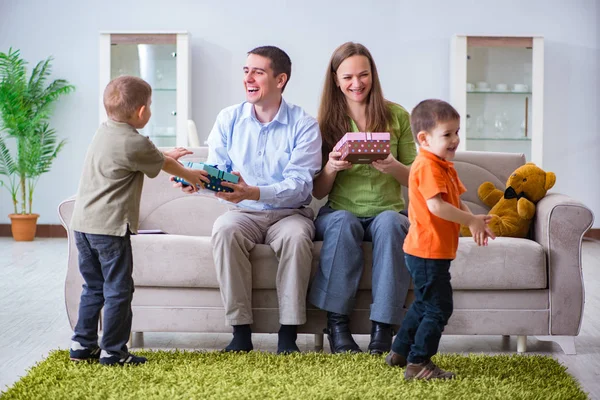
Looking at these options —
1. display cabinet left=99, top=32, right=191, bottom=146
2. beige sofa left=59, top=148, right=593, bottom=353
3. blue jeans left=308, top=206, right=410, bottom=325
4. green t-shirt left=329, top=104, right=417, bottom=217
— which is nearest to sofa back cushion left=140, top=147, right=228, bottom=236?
beige sofa left=59, top=148, right=593, bottom=353

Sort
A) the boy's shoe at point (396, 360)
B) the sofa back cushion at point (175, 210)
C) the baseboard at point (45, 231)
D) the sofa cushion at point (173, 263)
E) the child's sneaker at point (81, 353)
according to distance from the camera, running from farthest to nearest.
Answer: the baseboard at point (45, 231) < the sofa back cushion at point (175, 210) < the sofa cushion at point (173, 263) < the child's sneaker at point (81, 353) < the boy's shoe at point (396, 360)

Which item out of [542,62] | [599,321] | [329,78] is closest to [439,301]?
[329,78]

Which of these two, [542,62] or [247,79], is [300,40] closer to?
[542,62]

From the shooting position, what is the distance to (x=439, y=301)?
209 centimetres

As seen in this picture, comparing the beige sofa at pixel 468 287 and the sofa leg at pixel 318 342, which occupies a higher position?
the beige sofa at pixel 468 287

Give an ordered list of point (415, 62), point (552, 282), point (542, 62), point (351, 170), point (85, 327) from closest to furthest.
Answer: point (85, 327) → point (552, 282) → point (351, 170) → point (542, 62) → point (415, 62)

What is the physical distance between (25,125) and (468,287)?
4.18m

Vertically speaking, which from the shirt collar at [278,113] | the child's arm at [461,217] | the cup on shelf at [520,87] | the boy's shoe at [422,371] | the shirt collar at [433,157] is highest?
the cup on shelf at [520,87]

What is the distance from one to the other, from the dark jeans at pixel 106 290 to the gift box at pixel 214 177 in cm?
32

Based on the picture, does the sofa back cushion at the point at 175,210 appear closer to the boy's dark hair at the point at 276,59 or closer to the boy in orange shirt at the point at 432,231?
the boy's dark hair at the point at 276,59

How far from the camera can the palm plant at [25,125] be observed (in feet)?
18.8

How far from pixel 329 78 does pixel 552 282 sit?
106 centimetres

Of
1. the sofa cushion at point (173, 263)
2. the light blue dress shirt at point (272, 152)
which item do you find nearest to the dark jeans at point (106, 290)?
the sofa cushion at point (173, 263)

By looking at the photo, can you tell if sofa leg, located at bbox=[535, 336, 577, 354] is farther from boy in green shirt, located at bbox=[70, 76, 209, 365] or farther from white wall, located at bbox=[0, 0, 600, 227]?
white wall, located at bbox=[0, 0, 600, 227]
